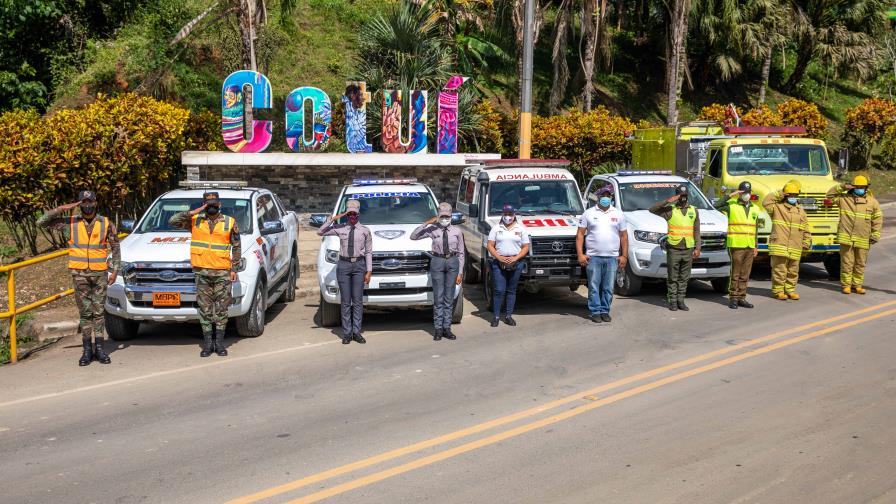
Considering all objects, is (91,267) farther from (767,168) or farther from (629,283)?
(767,168)

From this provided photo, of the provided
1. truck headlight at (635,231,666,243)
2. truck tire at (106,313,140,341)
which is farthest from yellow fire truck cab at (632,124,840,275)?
truck tire at (106,313,140,341)

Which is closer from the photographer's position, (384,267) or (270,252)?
(384,267)

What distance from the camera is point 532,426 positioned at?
7676 millimetres

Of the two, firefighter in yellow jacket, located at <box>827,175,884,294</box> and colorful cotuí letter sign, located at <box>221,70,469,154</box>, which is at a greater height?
colorful cotuí letter sign, located at <box>221,70,469,154</box>

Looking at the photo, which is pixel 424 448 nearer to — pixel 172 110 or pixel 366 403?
pixel 366 403

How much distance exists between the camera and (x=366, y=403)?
8.45 m

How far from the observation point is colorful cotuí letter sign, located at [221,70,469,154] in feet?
60.5

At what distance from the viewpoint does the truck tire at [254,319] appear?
36.9 ft

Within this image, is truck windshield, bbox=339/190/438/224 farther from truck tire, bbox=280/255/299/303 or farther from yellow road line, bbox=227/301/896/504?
yellow road line, bbox=227/301/896/504

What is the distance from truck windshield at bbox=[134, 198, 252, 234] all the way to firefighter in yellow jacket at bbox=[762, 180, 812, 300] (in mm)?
8047

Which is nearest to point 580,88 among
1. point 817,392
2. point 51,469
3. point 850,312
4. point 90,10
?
point 90,10

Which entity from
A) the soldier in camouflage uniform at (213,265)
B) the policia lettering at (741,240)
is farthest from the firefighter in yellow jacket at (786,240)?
the soldier in camouflage uniform at (213,265)

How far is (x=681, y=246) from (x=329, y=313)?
5.26 m

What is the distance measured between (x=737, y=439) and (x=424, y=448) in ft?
8.54
